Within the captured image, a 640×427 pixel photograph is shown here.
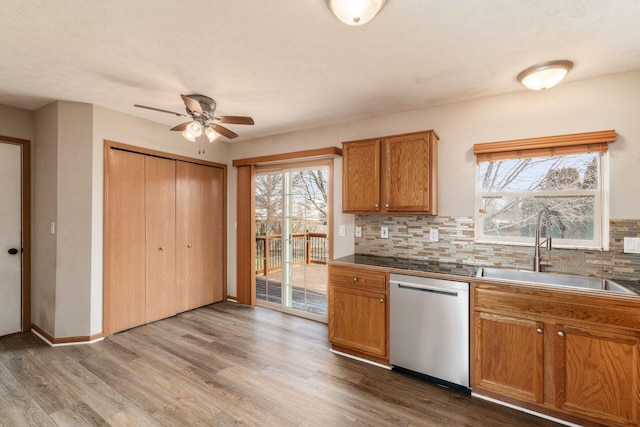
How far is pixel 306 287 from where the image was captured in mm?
3803

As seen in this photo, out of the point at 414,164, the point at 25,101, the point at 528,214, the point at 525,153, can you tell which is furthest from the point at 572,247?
the point at 25,101

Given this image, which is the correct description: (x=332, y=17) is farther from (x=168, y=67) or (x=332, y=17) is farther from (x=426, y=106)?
(x=426, y=106)

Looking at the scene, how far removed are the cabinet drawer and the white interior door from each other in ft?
11.5

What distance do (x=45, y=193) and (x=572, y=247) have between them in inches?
200

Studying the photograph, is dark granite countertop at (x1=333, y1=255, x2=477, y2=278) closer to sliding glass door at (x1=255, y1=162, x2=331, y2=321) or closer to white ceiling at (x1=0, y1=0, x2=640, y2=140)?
sliding glass door at (x1=255, y1=162, x2=331, y2=321)

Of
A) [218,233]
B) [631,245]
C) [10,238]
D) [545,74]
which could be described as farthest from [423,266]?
[10,238]

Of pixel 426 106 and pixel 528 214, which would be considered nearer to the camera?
pixel 528 214

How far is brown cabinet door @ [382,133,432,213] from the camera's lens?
264 cm

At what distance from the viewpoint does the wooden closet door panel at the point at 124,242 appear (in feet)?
10.2

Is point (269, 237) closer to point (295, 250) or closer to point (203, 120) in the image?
point (295, 250)

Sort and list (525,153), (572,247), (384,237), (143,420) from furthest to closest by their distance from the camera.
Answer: (384,237) < (525,153) < (572,247) < (143,420)

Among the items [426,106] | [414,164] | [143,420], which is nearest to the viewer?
[143,420]

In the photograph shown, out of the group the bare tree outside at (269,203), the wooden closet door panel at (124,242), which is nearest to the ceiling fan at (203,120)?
the wooden closet door panel at (124,242)

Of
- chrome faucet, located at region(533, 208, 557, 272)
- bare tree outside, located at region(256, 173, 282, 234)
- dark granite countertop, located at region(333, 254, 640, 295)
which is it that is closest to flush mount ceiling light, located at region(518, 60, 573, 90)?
chrome faucet, located at region(533, 208, 557, 272)
